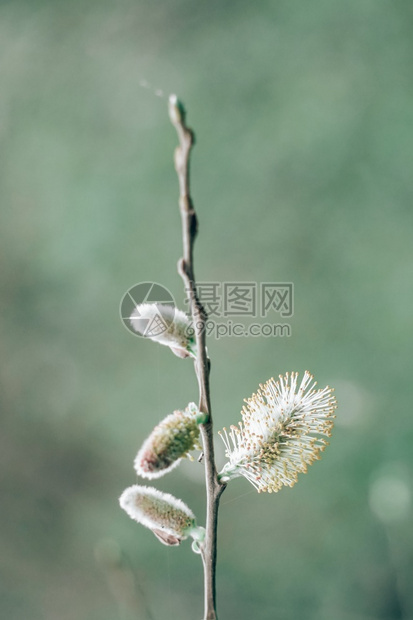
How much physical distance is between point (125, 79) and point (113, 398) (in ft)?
2.77

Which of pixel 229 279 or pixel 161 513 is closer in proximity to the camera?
pixel 161 513

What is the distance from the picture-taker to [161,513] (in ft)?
1.31

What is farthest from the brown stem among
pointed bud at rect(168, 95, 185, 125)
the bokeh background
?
the bokeh background

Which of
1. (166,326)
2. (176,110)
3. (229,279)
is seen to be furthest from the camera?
(229,279)

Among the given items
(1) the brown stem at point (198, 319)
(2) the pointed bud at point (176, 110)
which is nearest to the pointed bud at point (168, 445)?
(1) the brown stem at point (198, 319)

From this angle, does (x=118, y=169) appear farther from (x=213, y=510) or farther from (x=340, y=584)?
(x=213, y=510)

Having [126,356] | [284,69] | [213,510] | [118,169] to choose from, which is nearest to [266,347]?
[126,356]

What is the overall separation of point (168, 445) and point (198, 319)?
8 cm

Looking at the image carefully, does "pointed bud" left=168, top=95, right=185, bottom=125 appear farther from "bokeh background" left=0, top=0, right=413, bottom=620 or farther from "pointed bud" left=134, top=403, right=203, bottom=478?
"bokeh background" left=0, top=0, right=413, bottom=620

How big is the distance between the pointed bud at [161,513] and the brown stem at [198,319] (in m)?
0.02

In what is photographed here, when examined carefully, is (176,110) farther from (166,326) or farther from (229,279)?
(229,279)

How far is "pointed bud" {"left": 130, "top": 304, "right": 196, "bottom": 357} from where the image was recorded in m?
0.39

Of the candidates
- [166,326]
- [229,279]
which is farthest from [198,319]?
[229,279]

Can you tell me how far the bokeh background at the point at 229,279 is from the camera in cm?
146
